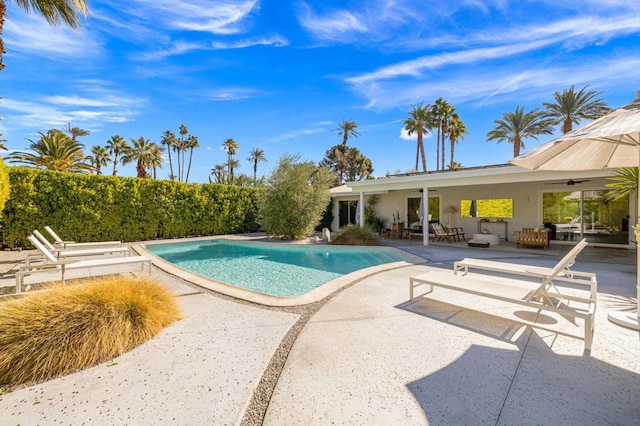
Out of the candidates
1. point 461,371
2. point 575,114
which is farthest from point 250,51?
point 575,114

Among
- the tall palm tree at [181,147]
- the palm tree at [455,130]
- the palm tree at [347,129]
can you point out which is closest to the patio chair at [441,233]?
the palm tree at [455,130]

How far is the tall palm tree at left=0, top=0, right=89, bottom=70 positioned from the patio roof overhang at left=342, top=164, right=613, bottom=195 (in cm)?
1277

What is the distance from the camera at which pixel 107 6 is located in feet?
28.8

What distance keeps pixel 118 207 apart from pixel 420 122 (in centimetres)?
2705

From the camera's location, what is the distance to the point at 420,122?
29.2m

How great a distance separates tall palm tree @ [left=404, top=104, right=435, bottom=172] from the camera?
28.9 m

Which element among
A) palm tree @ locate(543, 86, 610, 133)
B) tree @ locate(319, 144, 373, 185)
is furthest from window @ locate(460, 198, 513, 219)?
tree @ locate(319, 144, 373, 185)

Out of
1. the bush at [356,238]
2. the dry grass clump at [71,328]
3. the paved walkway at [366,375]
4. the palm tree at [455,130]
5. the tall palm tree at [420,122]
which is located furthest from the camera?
the palm tree at [455,130]

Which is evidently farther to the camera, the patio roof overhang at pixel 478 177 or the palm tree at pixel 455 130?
the palm tree at pixel 455 130

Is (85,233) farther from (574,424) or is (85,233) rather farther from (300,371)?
(574,424)

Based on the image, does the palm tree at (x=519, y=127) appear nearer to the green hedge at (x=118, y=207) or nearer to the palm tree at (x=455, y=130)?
the palm tree at (x=455, y=130)

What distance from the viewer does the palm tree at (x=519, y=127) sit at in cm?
2295

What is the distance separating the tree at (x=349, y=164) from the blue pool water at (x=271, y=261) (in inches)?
1112

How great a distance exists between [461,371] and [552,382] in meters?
0.79
